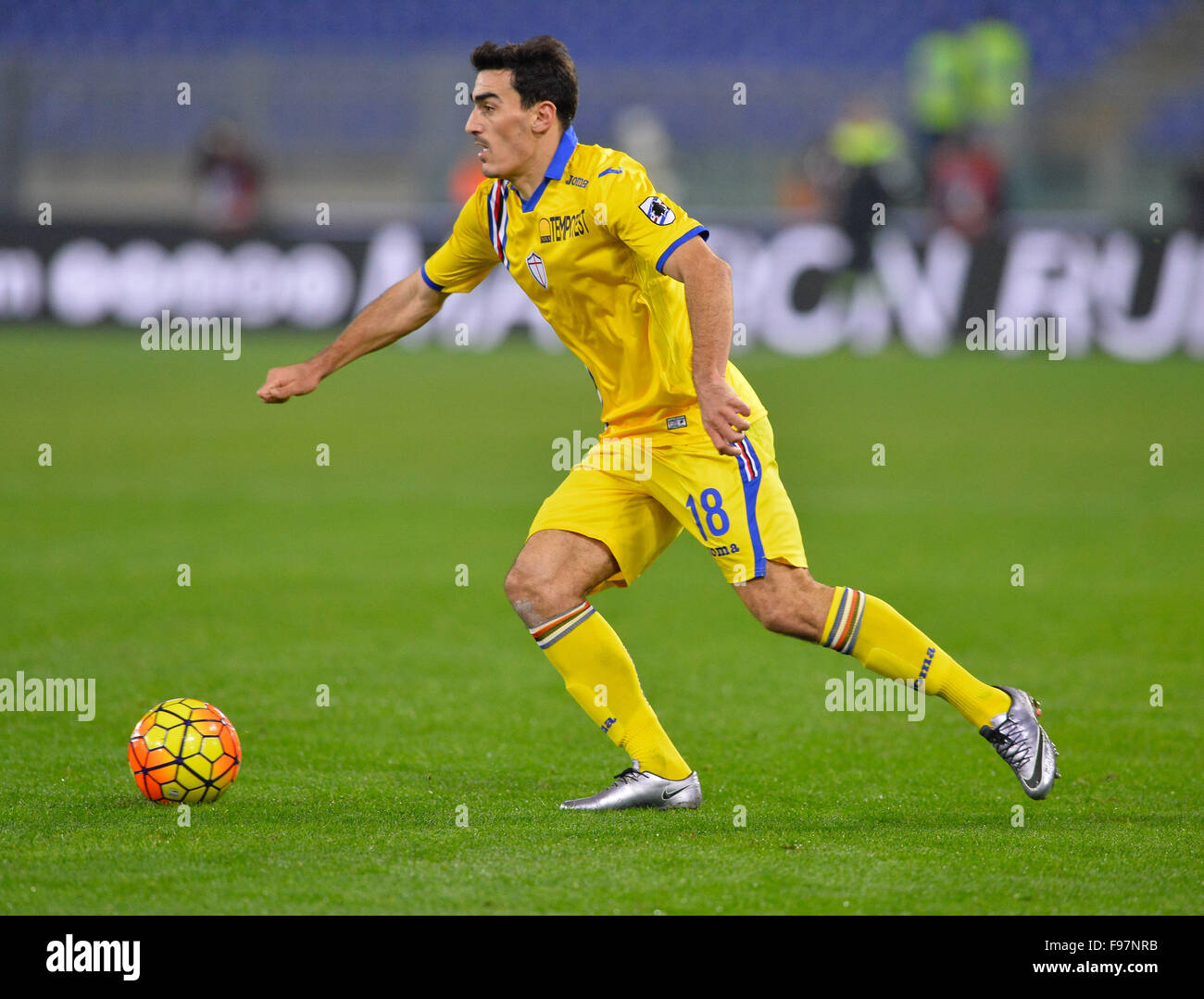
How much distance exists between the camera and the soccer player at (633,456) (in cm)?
488

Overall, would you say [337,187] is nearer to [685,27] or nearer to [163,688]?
[685,27]

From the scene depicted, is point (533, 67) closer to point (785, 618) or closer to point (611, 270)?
point (611, 270)

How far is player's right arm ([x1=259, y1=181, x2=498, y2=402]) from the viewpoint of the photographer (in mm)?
5379

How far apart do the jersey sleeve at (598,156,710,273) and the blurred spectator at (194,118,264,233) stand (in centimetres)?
1889

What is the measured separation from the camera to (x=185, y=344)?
2278cm

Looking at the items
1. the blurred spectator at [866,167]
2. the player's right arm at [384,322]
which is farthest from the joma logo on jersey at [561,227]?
the blurred spectator at [866,167]

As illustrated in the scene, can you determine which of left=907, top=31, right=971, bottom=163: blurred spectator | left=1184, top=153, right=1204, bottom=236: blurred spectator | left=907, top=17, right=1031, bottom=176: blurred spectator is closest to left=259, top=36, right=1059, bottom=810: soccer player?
A: left=1184, top=153, right=1204, bottom=236: blurred spectator

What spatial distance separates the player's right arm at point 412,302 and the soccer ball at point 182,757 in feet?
3.76

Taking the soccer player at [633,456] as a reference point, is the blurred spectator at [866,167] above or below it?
above

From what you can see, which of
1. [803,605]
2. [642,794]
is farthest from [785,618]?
[642,794]

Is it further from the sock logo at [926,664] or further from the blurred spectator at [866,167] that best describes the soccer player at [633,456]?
the blurred spectator at [866,167]

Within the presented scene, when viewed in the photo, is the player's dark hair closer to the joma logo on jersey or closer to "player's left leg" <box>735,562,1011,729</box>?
the joma logo on jersey

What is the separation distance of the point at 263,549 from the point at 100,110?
15.5m

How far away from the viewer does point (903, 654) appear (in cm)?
495
